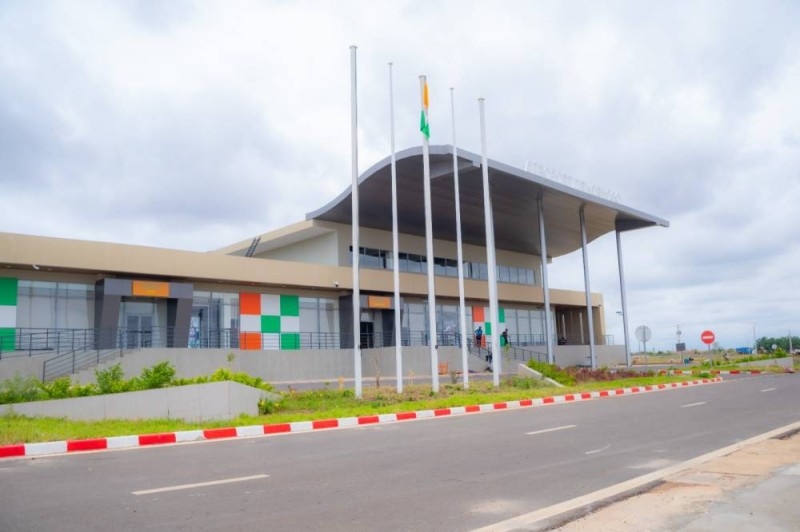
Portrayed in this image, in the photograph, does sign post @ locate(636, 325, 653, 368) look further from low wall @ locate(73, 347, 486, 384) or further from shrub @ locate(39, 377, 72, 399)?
shrub @ locate(39, 377, 72, 399)

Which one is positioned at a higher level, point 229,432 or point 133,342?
point 133,342

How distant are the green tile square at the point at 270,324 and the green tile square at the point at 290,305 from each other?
53cm

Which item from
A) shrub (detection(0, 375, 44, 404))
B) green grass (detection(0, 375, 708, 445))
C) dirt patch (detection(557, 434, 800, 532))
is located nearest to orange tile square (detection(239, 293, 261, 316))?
green grass (detection(0, 375, 708, 445))

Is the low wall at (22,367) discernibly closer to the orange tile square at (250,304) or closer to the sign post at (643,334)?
the orange tile square at (250,304)

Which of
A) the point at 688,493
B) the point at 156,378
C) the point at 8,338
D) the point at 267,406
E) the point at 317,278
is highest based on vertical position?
the point at 317,278

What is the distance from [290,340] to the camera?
3519 cm

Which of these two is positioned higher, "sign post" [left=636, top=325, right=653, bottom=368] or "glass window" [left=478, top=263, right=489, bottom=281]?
"glass window" [left=478, top=263, right=489, bottom=281]

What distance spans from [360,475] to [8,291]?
75.0 ft

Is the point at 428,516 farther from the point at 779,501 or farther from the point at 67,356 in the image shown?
the point at 67,356

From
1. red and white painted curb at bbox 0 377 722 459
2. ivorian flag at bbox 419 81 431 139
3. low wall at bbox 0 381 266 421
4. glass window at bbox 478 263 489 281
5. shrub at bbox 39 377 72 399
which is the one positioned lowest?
red and white painted curb at bbox 0 377 722 459

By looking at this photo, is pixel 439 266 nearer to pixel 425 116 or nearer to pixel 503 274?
pixel 503 274

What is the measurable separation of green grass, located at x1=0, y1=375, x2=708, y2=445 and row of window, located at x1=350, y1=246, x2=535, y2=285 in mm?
14678

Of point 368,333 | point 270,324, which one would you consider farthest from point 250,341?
point 368,333

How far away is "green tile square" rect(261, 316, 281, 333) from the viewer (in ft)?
112
